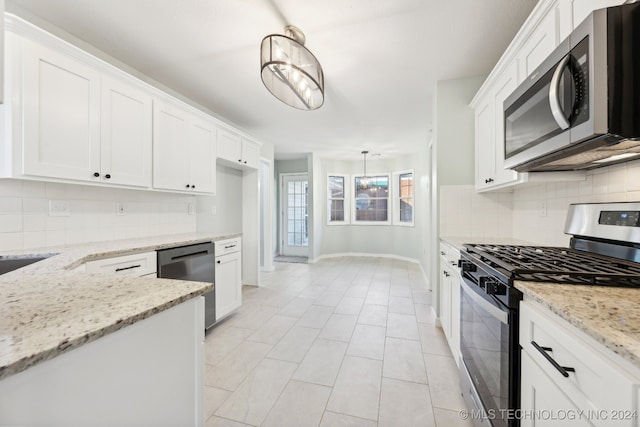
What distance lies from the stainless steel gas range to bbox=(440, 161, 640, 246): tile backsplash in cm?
12

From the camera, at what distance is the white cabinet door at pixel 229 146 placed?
307 cm

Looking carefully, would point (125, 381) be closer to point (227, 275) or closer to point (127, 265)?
point (127, 265)

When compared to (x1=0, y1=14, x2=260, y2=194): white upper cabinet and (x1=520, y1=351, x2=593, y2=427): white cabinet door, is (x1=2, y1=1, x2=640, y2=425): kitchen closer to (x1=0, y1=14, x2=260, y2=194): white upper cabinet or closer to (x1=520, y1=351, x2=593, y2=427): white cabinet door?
(x1=0, y1=14, x2=260, y2=194): white upper cabinet

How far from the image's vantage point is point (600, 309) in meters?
0.71

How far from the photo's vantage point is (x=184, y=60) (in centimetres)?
229

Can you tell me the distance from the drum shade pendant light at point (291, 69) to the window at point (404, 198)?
14.3 feet

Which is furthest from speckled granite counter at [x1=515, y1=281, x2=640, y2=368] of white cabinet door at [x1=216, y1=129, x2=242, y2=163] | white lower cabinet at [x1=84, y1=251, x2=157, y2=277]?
white cabinet door at [x1=216, y1=129, x2=242, y2=163]

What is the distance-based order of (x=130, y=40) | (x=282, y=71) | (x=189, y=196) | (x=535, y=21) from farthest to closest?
(x=189, y=196)
(x=130, y=40)
(x=282, y=71)
(x=535, y=21)

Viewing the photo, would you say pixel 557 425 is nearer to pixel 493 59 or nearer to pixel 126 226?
pixel 493 59

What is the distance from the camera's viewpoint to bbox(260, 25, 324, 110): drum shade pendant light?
5.68 feet

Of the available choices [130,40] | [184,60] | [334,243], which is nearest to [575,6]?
[184,60]

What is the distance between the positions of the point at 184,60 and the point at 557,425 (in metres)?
3.15

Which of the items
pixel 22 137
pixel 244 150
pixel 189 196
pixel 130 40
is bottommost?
pixel 189 196

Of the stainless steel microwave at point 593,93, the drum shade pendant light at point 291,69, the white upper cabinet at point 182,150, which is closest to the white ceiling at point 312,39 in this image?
the drum shade pendant light at point 291,69
